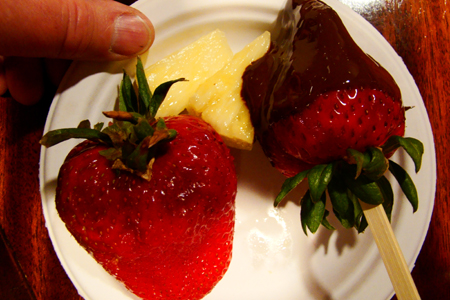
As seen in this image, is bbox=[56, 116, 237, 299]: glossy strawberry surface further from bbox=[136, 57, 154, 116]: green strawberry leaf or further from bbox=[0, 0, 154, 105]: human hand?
bbox=[0, 0, 154, 105]: human hand

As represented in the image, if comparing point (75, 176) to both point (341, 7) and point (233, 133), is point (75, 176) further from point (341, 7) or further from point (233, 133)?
point (341, 7)

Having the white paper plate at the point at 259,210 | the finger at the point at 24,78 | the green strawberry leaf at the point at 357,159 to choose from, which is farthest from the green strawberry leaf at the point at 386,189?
the finger at the point at 24,78

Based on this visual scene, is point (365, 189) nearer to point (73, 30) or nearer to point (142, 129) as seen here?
point (142, 129)

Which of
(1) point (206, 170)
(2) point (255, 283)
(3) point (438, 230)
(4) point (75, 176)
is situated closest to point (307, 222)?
(1) point (206, 170)

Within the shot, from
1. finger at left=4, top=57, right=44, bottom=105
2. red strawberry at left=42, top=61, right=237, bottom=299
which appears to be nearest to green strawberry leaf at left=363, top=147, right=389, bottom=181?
red strawberry at left=42, top=61, right=237, bottom=299

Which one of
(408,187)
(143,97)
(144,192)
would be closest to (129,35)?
(143,97)

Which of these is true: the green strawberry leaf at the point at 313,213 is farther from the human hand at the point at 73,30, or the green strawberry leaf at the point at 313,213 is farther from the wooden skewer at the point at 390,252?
the human hand at the point at 73,30

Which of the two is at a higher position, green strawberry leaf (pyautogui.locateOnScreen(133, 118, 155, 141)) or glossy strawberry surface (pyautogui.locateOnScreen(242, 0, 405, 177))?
glossy strawberry surface (pyautogui.locateOnScreen(242, 0, 405, 177))

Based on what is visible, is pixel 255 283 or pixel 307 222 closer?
pixel 307 222
